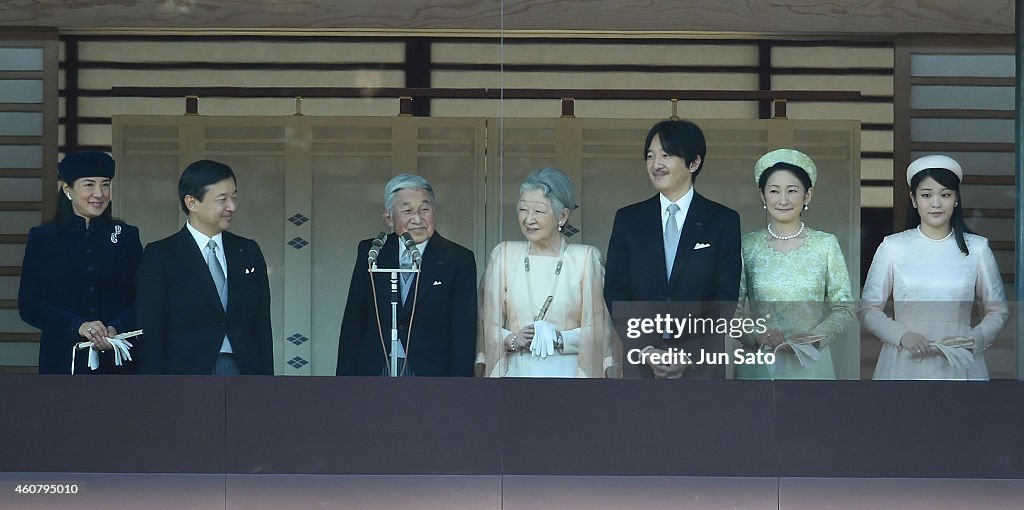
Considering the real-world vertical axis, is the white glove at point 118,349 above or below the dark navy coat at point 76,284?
below

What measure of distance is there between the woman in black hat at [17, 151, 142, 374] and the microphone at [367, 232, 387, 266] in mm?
1245

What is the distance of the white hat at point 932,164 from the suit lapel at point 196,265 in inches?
146

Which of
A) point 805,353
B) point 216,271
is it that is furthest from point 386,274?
point 805,353

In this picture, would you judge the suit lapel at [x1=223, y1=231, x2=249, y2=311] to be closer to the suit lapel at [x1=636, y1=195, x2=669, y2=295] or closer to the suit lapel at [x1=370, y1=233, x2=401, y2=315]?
the suit lapel at [x1=370, y1=233, x2=401, y2=315]

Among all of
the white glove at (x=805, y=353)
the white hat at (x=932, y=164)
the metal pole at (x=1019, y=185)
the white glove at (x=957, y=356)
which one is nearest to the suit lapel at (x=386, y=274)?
the white glove at (x=805, y=353)

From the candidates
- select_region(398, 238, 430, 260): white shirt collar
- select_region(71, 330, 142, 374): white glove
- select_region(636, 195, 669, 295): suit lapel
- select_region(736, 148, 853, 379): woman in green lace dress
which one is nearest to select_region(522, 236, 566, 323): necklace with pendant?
select_region(636, 195, 669, 295): suit lapel

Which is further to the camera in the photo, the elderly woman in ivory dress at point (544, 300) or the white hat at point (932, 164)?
the elderly woman in ivory dress at point (544, 300)

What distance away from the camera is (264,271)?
26.0 ft

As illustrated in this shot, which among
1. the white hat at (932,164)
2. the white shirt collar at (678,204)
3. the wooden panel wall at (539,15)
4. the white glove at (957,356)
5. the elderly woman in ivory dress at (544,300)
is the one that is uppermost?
the wooden panel wall at (539,15)

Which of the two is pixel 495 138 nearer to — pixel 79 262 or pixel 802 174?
pixel 802 174

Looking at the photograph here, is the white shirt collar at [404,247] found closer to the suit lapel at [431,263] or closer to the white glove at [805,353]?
the suit lapel at [431,263]

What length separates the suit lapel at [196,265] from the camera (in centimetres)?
800

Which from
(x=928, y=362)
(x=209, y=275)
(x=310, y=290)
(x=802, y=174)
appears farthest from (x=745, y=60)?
(x=209, y=275)

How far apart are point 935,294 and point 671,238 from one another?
141 cm
